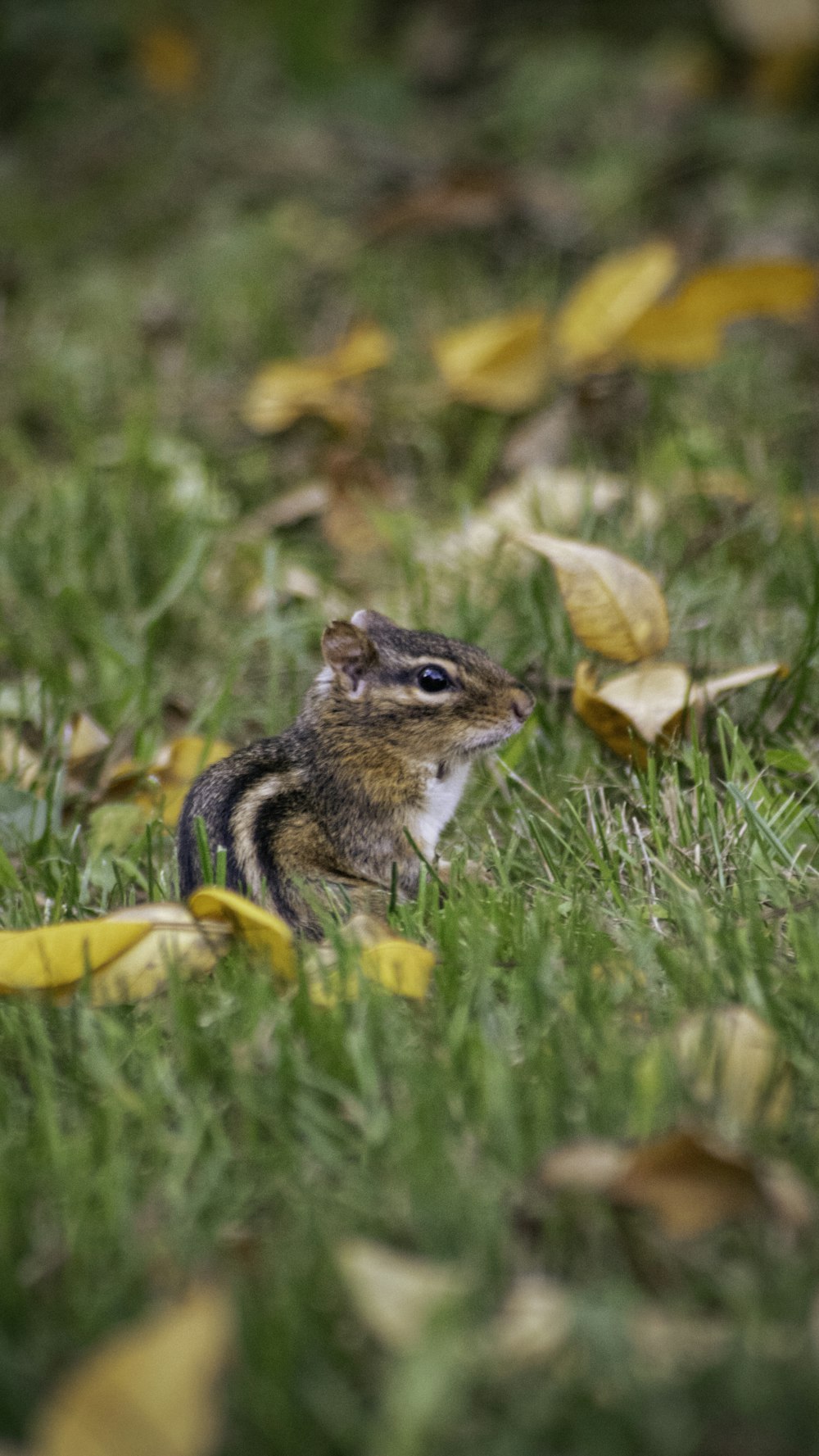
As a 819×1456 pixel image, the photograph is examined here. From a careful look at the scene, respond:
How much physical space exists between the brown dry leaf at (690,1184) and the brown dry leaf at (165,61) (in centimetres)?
652

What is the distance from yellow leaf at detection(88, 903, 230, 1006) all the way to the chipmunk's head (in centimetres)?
92

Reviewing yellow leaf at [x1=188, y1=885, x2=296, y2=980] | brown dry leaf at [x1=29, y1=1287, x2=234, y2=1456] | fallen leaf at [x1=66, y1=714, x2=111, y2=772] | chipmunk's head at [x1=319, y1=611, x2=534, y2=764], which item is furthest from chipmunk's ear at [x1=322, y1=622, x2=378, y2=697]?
brown dry leaf at [x1=29, y1=1287, x2=234, y2=1456]

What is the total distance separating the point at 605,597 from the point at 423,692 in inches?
18.4

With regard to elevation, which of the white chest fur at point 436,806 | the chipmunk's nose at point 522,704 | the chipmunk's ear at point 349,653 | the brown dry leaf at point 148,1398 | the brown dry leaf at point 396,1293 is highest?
the brown dry leaf at point 148,1398

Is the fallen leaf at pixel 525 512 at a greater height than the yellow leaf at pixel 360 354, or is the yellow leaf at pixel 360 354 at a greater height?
the yellow leaf at pixel 360 354

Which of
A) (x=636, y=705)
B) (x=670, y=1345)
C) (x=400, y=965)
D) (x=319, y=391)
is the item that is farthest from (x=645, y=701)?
(x=319, y=391)

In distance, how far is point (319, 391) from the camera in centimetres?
492

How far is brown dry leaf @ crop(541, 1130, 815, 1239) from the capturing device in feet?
5.74

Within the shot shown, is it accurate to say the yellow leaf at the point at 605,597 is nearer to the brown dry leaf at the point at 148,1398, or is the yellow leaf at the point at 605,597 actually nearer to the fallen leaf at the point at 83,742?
the fallen leaf at the point at 83,742

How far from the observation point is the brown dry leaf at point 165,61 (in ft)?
23.1

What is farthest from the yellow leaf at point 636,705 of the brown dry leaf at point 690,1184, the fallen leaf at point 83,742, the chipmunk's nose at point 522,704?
the brown dry leaf at point 690,1184

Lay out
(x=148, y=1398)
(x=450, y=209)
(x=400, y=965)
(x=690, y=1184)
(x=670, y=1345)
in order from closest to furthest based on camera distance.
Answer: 1. (x=148, y=1398)
2. (x=670, y=1345)
3. (x=690, y=1184)
4. (x=400, y=965)
5. (x=450, y=209)

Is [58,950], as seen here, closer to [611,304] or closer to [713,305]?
[713,305]

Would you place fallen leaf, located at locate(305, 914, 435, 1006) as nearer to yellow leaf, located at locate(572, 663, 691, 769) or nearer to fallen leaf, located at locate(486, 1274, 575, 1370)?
fallen leaf, located at locate(486, 1274, 575, 1370)
